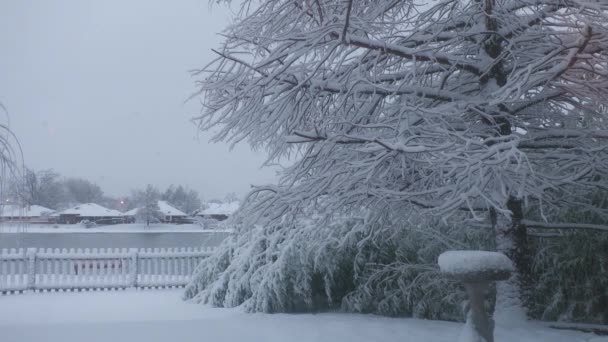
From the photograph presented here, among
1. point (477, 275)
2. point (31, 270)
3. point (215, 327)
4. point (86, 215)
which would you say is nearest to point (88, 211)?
point (86, 215)

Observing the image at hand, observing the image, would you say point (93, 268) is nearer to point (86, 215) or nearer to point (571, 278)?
point (571, 278)

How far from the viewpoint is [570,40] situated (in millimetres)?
5352

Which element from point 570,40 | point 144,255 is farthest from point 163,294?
point 570,40

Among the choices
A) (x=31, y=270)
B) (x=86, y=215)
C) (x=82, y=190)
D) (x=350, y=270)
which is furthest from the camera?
(x=82, y=190)

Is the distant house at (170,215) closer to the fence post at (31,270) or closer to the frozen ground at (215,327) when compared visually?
the fence post at (31,270)

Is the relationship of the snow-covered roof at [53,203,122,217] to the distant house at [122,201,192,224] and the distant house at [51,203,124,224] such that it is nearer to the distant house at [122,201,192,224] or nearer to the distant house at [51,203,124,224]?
the distant house at [51,203,124,224]

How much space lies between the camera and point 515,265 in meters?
5.67

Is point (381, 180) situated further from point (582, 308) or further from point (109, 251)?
point (109, 251)

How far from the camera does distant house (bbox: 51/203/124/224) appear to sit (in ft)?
187

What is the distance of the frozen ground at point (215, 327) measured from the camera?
5543 mm

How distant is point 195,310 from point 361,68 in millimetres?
4863

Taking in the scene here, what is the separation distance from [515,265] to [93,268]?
9.02m

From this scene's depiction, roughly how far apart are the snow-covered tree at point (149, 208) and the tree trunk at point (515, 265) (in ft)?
188

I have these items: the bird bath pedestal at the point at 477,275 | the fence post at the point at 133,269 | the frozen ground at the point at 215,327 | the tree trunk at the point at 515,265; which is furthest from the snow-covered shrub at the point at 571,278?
the fence post at the point at 133,269
